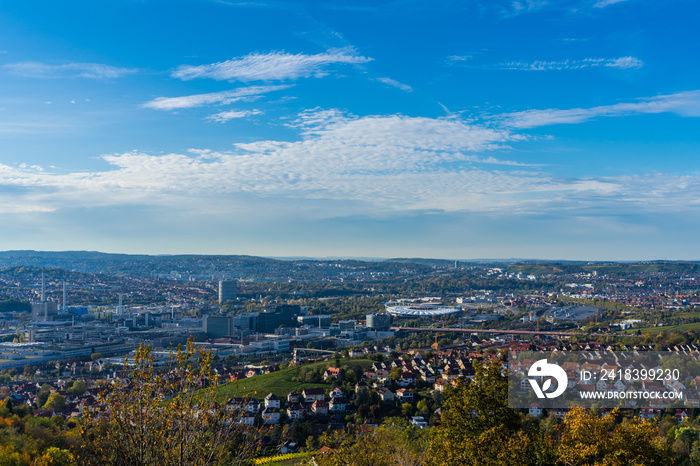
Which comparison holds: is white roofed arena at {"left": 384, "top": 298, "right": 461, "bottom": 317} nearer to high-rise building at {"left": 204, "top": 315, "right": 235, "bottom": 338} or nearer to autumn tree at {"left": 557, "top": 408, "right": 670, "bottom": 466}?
high-rise building at {"left": 204, "top": 315, "right": 235, "bottom": 338}

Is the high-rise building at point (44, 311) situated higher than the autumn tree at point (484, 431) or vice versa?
the autumn tree at point (484, 431)

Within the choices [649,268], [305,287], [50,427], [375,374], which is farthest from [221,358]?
[649,268]

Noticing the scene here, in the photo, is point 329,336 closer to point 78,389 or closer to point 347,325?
point 347,325

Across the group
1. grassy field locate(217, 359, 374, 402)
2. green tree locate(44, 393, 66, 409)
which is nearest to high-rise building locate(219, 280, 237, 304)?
grassy field locate(217, 359, 374, 402)

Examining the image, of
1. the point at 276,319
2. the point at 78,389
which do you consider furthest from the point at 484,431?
the point at 276,319

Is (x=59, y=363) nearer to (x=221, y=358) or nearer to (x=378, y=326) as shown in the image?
(x=221, y=358)

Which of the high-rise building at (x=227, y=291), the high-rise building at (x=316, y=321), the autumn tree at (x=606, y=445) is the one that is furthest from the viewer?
the high-rise building at (x=227, y=291)

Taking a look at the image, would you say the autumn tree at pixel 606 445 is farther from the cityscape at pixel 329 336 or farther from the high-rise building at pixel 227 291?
the high-rise building at pixel 227 291

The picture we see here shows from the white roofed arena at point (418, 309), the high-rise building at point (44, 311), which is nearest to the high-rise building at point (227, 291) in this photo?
the white roofed arena at point (418, 309)

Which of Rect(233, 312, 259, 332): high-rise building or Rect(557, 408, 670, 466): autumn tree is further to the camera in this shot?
Rect(233, 312, 259, 332): high-rise building
